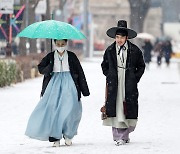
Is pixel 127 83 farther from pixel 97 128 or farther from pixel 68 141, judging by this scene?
pixel 97 128

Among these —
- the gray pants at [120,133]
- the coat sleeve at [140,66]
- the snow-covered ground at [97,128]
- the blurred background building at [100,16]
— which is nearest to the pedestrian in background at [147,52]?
the blurred background building at [100,16]

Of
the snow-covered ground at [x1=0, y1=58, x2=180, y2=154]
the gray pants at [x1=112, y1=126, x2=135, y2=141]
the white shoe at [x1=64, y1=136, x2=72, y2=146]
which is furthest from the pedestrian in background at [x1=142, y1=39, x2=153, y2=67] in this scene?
the white shoe at [x1=64, y1=136, x2=72, y2=146]

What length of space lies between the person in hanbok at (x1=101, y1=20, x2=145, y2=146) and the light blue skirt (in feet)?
1.53

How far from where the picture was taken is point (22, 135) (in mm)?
13594

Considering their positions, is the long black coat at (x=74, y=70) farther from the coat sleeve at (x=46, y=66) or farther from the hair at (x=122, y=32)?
the hair at (x=122, y=32)

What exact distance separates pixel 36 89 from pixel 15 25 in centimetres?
1167

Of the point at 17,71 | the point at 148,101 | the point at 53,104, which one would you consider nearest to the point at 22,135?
the point at 53,104

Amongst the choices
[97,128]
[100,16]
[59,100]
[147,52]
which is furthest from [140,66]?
[100,16]

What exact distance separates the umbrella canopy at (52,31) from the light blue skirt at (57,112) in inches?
21.8

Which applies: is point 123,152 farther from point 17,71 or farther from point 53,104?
point 17,71

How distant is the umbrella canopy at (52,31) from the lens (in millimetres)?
11953

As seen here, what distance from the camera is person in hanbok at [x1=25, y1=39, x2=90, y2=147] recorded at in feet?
39.1

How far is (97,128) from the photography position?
1466cm

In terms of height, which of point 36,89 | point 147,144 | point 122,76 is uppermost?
point 122,76
